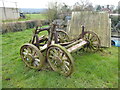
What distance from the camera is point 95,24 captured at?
18.1 feet

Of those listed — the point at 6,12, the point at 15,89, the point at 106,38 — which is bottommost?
the point at 15,89

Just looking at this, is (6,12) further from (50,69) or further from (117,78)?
(117,78)

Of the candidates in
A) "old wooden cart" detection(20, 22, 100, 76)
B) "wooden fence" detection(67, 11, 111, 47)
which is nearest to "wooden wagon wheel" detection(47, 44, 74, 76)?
"old wooden cart" detection(20, 22, 100, 76)

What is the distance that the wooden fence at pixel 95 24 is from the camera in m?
5.08

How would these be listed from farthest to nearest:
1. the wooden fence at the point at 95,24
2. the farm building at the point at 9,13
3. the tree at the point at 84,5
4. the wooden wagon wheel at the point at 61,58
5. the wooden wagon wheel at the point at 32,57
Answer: the farm building at the point at 9,13 → the tree at the point at 84,5 → the wooden fence at the point at 95,24 → the wooden wagon wheel at the point at 32,57 → the wooden wagon wheel at the point at 61,58

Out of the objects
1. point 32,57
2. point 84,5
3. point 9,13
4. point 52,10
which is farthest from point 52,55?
point 9,13

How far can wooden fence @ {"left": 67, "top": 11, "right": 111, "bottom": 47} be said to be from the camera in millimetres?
5078

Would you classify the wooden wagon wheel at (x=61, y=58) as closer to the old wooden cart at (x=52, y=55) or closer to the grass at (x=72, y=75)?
the old wooden cart at (x=52, y=55)

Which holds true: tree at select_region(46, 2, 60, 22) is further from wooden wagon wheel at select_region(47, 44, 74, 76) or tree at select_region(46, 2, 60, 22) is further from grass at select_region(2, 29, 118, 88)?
wooden wagon wheel at select_region(47, 44, 74, 76)

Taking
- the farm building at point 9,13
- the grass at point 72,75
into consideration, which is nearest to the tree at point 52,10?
the farm building at point 9,13

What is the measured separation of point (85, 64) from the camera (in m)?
3.53

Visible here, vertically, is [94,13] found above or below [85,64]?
above

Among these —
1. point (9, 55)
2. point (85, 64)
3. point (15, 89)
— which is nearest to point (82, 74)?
point (85, 64)

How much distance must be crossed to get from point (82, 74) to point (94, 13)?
428 centimetres
